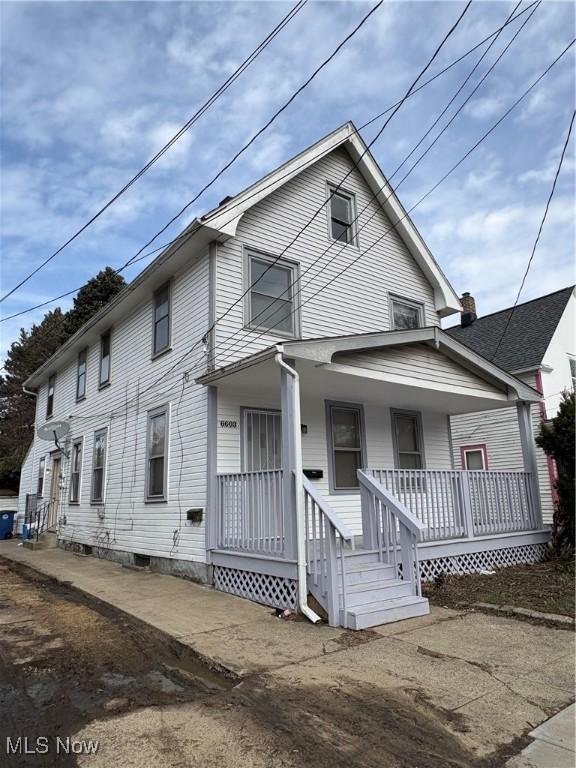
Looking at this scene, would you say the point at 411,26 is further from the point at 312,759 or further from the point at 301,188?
the point at 312,759

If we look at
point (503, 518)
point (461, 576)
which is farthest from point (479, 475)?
point (461, 576)

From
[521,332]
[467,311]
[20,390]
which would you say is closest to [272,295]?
[521,332]

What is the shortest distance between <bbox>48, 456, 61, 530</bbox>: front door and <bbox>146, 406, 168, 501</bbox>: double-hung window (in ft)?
21.9

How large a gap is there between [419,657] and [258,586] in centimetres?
275

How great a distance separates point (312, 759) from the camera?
2928mm

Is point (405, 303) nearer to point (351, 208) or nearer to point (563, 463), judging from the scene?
point (351, 208)

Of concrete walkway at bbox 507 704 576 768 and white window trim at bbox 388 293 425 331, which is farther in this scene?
white window trim at bbox 388 293 425 331

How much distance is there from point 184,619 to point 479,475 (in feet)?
18.5

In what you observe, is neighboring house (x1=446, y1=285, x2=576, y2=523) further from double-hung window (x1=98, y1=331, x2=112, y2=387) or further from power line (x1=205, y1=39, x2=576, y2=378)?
double-hung window (x1=98, y1=331, x2=112, y2=387)

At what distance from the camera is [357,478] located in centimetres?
892

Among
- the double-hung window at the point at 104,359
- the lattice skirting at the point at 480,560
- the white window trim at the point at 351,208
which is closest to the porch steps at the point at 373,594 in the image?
the lattice skirting at the point at 480,560

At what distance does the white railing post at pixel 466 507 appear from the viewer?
331 inches

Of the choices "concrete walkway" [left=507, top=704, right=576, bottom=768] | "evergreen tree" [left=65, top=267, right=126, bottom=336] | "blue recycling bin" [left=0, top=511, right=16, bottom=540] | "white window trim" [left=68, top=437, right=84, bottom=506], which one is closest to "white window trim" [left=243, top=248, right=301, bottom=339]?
"concrete walkway" [left=507, top=704, right=576, bottom=768]

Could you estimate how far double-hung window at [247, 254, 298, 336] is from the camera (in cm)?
900
